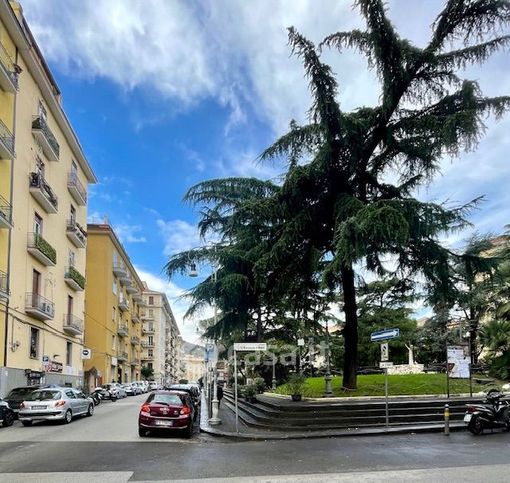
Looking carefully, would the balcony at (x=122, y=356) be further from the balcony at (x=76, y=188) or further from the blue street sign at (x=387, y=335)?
the blue street sign at (x=387, y=335)

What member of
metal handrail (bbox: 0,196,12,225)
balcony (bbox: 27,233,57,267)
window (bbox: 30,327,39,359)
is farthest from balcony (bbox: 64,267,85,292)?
metal handrail (bbox: 0,196,12,225)

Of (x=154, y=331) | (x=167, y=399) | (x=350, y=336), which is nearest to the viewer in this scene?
(x=167, y=399)

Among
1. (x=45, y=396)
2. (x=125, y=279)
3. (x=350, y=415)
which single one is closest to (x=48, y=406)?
(x=45, y=396)

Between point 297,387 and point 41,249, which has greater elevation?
point 41,249

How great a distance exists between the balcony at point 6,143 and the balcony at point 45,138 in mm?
4268

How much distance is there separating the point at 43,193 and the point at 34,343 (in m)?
9.23

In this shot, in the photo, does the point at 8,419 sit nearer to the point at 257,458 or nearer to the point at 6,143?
the point at 257,458

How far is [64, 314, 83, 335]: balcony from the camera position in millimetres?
40844

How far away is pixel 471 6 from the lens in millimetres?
16531

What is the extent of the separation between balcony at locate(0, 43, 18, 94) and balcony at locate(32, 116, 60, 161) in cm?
387

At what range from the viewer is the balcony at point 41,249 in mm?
32381

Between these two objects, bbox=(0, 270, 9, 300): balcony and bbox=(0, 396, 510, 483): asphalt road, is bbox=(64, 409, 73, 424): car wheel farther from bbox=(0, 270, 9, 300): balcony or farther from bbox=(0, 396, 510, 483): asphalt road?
bbox=(0, 270, 9, 300): balcony

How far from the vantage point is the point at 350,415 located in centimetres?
1686

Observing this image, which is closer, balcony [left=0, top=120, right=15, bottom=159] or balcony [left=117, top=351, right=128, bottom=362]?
balcony [left=0, top=120, right=15, bottom=159]
